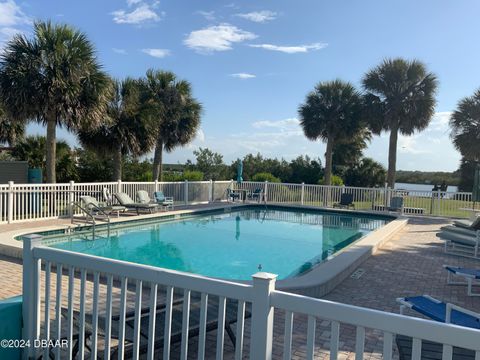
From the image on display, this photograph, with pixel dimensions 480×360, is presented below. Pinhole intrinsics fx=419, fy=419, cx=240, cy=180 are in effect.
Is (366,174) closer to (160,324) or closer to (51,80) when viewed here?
(51,80)

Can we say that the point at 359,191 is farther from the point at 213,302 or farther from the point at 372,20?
the point at 213,302

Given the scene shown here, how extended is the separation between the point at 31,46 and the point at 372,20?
10.0 metres

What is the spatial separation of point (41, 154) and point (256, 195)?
950 cm

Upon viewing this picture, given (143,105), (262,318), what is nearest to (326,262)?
(262,318)

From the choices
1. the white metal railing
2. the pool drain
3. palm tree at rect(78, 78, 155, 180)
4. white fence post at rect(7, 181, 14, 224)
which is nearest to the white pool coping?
the pool drain

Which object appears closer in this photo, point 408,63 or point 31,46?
point 31,46

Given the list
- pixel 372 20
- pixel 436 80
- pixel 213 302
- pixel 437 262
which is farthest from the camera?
pixel 436 80

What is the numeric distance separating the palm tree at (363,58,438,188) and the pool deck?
1129 centimetres

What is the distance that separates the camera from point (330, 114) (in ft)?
72.6

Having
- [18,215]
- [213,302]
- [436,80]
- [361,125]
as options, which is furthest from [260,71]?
[213,302]

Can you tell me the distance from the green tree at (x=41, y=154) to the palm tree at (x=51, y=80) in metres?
4.80

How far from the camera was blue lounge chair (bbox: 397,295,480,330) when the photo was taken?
11.4 ft

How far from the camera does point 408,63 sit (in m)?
20.6

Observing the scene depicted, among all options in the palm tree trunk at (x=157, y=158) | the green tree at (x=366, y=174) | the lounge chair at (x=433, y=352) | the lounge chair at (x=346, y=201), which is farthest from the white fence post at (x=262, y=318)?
the green tree at (x=366, y=174)
